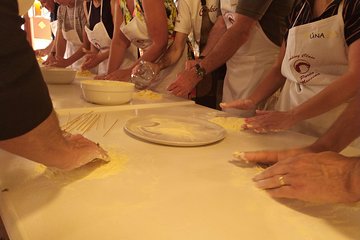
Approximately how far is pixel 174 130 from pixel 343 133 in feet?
1.36

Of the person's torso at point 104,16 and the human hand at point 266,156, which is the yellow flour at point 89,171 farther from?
the person's torso at point 104,16

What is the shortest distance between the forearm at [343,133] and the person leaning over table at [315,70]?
214 mm

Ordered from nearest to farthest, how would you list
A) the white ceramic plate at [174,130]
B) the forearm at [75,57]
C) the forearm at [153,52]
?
the white ceramic plate at [174,130], the forearm at [153,52], the forearm at [75,57]

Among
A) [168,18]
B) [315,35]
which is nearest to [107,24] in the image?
[168,18]

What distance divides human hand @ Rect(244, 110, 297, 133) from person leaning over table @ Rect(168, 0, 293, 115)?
39 centimetres

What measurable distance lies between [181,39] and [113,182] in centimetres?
135

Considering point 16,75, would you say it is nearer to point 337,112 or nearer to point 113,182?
point 113,182

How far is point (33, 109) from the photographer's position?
0.40 m

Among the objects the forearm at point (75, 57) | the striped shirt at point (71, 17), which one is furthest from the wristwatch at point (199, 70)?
the striped shirt at point (71, 17)

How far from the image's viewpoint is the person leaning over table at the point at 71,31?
2797 mm

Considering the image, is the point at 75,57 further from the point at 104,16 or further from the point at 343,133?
the point at 343,133

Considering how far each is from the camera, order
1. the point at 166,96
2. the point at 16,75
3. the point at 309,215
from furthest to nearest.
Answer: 1. the point at 166,96
2. the point at 309,215
3. the point at 16,75

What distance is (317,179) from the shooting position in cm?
50

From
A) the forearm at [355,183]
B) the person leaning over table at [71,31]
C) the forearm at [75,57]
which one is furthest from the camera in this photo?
the person leaning over table at [71,31]
